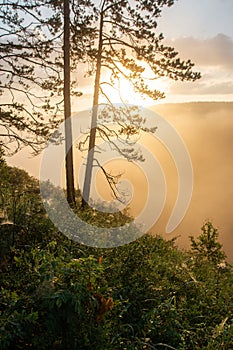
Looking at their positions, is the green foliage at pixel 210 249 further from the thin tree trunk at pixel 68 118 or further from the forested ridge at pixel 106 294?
the thin tree trunk at pixel 68 118

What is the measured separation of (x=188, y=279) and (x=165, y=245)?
220cm

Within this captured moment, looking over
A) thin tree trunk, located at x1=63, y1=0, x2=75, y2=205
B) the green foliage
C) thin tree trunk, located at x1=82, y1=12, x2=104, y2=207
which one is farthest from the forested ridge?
thin tree trunk, located at x1=82, y1=12, x2=104, y2=207

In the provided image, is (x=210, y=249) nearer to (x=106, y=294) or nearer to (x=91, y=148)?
(x=106, y=294)

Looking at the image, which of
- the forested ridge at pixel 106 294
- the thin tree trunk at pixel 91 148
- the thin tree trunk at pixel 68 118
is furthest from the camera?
the thin tree trunk at pixel 91 148

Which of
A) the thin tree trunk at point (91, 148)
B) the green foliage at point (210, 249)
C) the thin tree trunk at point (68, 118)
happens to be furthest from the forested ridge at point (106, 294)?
the thin tree trunk at point (91, 148)

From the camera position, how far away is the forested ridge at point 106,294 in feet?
15.1

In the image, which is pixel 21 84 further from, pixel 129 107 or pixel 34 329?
pixel 34 329

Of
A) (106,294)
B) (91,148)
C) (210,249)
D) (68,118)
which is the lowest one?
(106,294)

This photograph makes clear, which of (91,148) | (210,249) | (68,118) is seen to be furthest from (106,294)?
(91,148)

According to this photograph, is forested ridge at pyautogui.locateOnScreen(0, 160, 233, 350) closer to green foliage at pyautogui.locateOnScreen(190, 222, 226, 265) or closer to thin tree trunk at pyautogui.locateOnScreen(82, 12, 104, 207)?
green foliage at pyautogui.locateOnScreen(190, 222, 226, 265)

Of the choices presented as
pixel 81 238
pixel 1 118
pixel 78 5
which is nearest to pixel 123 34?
pixel 78 5

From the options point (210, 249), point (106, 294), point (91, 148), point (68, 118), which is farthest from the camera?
point (91, 148)

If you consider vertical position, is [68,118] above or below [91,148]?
above

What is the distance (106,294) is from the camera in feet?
18.6
